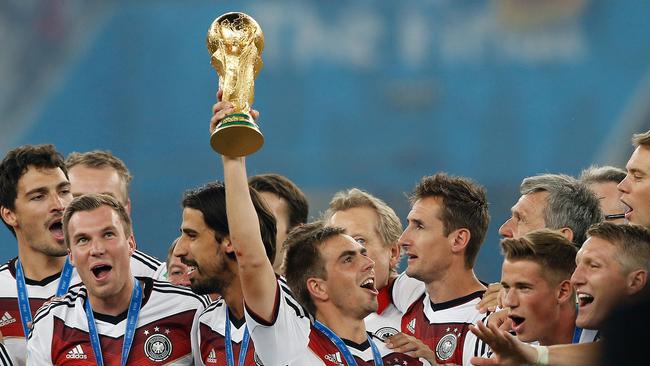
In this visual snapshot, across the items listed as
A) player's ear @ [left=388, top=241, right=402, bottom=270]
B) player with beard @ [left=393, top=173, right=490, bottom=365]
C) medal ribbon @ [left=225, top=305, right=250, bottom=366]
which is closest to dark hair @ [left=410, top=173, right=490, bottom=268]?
player with beard @ [left=393, top=173, right=490, bottom=365]

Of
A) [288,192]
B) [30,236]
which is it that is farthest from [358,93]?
[30,236]

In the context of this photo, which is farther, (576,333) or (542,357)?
(576,333)

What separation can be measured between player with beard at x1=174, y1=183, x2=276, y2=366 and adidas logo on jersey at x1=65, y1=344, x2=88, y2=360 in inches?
17.2

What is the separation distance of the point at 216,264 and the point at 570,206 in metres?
1.38

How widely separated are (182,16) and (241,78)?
23.2ft

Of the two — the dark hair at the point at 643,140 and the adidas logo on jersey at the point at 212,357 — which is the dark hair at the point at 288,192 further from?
the dark hair at the point at 643,140

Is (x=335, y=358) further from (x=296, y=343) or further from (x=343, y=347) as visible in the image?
(x=296, y=343)

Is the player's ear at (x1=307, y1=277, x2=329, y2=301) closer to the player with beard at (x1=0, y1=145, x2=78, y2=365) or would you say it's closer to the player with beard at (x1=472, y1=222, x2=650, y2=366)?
the player with beard at (x1=472, y1=222, x2=650, y2=366)

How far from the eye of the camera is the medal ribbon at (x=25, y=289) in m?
4.75

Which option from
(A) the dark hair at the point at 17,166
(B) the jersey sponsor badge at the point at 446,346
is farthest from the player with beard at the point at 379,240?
(A) the dark hair at the point at 17,166

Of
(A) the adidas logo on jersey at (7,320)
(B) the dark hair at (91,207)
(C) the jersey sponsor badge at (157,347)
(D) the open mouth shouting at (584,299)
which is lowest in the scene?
(D) the open mouth shouting at (584,299)

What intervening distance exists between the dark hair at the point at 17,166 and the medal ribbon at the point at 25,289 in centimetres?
30

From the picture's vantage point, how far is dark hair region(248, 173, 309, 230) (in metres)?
5.50

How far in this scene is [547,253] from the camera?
3.75 metres
